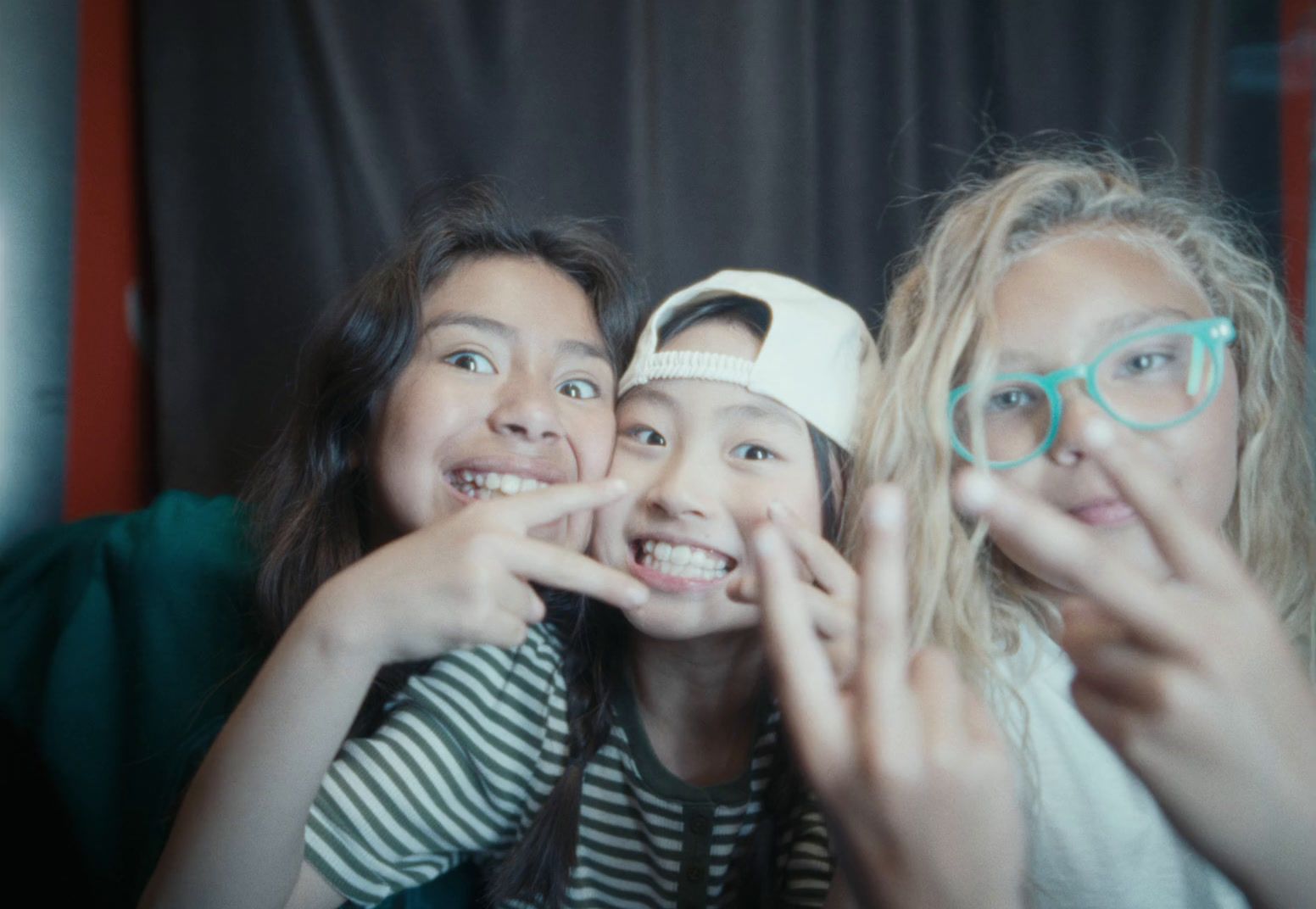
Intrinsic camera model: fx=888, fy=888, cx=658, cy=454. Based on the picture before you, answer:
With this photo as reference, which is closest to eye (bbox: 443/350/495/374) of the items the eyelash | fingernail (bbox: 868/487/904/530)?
the eyelash

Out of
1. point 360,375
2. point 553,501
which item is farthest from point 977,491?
point 360,375

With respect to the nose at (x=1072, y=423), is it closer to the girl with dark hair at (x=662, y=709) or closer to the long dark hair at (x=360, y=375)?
the girl with dark hair at (x=662, y=709)

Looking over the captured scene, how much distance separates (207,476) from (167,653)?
18.2 inches

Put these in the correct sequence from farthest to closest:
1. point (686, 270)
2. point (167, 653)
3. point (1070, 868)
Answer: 1. point (686, 270)
2. point (167, 653)
3. point (1070, 868)

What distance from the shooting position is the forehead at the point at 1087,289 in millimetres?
898

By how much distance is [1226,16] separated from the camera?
4.25 feet

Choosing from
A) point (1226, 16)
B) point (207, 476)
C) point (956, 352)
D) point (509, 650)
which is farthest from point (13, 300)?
point (1226, 16)

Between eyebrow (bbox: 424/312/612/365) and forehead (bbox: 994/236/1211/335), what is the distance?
500 mm

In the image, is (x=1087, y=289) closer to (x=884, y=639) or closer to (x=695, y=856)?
(x=884, y=639)

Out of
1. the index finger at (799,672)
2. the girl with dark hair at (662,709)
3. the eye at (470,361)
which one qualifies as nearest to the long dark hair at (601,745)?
the girl with dark hair at (662,709)

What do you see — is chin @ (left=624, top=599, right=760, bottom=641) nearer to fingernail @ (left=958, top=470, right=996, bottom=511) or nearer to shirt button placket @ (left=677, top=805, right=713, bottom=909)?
shirt button placket @ (left=677, top=805, right=713, bottom=909)

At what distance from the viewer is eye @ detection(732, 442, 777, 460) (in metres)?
1.01

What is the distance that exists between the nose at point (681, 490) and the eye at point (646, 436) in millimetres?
49

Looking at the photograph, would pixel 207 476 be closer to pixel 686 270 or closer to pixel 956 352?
pixel 686 270
